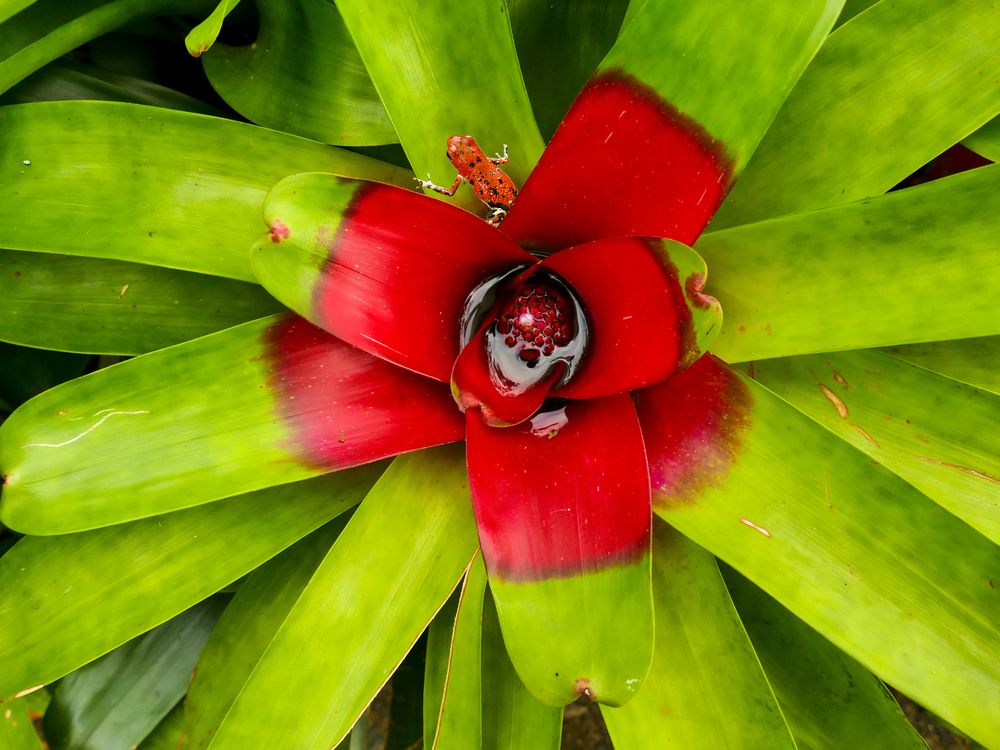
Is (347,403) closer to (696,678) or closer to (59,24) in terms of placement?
(696,678)

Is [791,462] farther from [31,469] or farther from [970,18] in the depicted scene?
[31,469]

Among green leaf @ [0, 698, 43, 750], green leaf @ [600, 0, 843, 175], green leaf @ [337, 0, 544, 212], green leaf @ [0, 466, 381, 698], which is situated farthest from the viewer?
green leaf @ [0, 698, 43, 750]

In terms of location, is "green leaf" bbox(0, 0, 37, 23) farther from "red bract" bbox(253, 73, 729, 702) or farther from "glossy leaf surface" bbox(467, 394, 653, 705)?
"glossy leaf surface" bbox(467, 394, 653, 705)

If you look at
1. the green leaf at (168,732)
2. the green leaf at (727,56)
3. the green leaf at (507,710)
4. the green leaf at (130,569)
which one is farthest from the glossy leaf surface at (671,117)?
the green leaf at (168,732)

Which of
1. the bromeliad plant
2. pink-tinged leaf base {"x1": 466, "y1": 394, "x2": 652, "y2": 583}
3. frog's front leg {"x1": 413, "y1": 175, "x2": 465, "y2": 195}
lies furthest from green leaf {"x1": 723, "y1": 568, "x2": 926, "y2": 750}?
frog's front leg {"x1": 413, "y1": 175, "x2": 465, "y2": 195}

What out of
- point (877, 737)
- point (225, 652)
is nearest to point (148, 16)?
point (225, 652)

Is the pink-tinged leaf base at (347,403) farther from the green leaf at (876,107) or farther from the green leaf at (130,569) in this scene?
the green leaf at (876,107)

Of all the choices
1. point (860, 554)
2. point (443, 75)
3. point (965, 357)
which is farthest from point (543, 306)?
point (965, 357)
